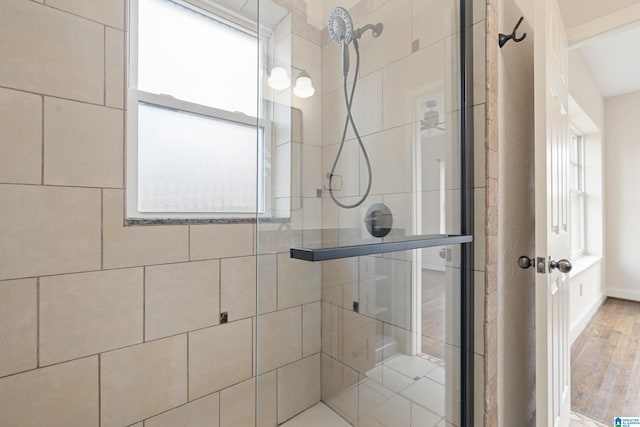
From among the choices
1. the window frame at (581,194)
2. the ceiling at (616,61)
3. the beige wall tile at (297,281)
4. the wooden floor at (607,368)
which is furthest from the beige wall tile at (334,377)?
the window frame at (581,194)

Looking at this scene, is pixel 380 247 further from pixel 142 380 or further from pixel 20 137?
pixel 20 137

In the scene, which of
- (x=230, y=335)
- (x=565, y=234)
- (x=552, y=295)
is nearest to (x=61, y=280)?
(x=230, y=335)

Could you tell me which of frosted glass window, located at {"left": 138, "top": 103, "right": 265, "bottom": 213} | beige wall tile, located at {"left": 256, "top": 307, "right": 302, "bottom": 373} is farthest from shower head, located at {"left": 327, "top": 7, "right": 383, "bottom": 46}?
beige wall tile, located at {"left": 256, "top": 307, "right": 302, "bottom": 373}

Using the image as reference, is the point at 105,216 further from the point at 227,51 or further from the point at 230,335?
the point at 227,51

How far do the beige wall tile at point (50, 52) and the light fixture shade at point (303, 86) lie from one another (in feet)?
2.39

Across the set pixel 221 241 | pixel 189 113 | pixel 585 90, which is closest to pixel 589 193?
pixel 585 90

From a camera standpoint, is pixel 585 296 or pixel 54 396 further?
pixel 585 296

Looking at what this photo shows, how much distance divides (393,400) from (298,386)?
384 millimetres

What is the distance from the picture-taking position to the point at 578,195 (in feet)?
13.0

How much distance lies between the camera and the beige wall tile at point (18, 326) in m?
0.87

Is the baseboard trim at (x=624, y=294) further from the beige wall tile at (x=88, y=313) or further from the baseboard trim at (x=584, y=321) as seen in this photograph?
the beige wall tile at (x=88, y=313)

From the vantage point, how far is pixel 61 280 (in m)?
0.95

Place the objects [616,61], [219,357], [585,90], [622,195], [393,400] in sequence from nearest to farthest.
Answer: [393,400]
[219,357]
[616,61]
[585,90]
[622,195]

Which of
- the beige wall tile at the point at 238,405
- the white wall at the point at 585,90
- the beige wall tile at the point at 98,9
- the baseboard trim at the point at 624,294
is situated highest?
the white wall at the point at 585,90
